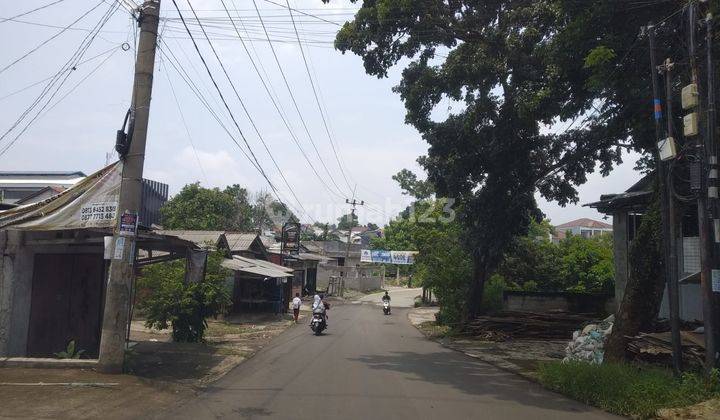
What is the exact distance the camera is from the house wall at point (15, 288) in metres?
11.4

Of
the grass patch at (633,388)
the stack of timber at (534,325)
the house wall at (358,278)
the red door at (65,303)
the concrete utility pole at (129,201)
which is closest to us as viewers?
the grass patch at (633,388)

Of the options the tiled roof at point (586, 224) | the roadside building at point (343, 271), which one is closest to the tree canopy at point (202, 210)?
the roadside building at point (343, 271)

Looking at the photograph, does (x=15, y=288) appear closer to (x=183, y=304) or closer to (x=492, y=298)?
(x=183, y=304)

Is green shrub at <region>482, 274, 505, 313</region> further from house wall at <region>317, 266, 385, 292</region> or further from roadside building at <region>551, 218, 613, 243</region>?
roadside building at <region>551, 218, 613, 243</region>

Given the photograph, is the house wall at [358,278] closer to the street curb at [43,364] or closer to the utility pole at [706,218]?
the street curb at [43,364]

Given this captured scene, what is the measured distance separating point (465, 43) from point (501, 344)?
35.6ft

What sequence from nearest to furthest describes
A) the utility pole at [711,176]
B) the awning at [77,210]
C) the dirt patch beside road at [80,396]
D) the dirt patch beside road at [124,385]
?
the dirt patch beside road at [80,396]
the dirt patch beside road at [124,385]
the utility pole at [711,176]
the awning at [77,210]

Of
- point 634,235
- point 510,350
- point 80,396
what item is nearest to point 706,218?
point 634,235

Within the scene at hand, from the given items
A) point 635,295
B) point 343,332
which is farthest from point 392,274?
point 635,295

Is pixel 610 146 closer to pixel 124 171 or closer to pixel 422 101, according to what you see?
pixel 422 101

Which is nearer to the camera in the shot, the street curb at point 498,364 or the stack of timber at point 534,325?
the street curb at point 498,364

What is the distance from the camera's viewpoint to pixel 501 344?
2100cm

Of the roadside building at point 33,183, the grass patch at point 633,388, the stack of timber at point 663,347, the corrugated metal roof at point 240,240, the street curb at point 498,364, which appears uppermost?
the roadside building at point 33,183

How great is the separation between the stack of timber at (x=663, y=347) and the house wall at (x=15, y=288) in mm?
12215
